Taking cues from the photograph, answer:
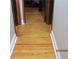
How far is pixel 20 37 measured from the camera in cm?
271

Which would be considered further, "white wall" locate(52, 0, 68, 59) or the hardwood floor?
the hardwood floor

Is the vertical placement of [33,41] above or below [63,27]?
below

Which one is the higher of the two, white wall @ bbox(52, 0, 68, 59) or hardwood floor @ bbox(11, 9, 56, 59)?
white wall @ bbox(52, 0, 68, 59)

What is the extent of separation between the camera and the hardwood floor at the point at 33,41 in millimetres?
2160

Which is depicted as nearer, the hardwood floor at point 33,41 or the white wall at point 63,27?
the white wall at point 63,27

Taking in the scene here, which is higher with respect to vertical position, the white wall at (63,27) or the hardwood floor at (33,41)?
the white wall at (63,27)

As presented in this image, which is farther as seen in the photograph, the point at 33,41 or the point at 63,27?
the point at 33,41

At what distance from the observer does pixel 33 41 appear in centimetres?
255

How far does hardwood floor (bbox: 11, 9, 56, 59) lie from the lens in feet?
7.09
